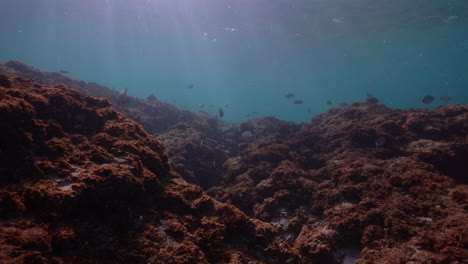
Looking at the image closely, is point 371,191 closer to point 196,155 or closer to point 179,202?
point 179,202

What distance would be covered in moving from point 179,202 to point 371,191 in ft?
15.3

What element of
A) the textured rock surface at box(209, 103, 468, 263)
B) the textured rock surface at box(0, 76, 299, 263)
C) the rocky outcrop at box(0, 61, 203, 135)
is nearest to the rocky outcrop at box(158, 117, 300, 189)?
the textured rock surface at box(209, 103, 468, 263)

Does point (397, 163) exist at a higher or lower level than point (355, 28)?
lower

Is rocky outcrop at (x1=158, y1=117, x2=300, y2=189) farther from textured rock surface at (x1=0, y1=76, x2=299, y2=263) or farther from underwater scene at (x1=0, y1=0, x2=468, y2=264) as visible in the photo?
textured rock surface at (x1=0, y1=76, x2=299, y2=263)

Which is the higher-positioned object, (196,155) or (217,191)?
(196,155)

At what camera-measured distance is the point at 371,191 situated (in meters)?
6.01

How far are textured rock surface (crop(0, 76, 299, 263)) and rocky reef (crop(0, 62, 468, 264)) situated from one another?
0.02m

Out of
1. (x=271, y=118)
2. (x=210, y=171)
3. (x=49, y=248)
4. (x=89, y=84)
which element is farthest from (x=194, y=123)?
(x=49, y=248)

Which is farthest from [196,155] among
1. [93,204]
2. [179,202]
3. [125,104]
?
[125,104]

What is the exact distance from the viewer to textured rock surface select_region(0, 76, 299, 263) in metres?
3.12

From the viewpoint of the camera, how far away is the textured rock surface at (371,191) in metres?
4.47

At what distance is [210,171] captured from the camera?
38.1 ft

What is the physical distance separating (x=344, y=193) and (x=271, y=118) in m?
19.4

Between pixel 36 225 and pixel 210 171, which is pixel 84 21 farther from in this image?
pixel 36 225
